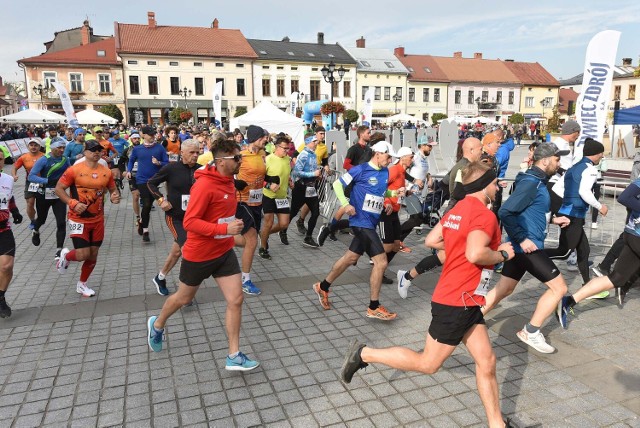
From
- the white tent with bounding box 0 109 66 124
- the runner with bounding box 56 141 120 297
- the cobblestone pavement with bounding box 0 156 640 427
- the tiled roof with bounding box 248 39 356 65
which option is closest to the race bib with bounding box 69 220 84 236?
the runner with bounding box 56 141 120 297

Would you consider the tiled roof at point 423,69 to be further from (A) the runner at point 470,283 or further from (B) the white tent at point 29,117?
(A) the runner at point 470,283

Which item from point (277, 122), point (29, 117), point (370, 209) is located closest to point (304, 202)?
point (370, 209)

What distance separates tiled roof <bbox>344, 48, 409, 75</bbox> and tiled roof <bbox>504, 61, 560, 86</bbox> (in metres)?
19.2

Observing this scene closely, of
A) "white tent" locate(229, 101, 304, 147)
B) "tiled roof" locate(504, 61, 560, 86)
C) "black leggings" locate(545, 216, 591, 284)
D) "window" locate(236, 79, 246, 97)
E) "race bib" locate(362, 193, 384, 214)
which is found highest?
"tiled roof" locate(504, 61, 560, 86)

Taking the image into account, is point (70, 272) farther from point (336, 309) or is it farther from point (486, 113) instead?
point (486, 113)

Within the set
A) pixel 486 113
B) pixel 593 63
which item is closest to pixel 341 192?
pixel 593 63

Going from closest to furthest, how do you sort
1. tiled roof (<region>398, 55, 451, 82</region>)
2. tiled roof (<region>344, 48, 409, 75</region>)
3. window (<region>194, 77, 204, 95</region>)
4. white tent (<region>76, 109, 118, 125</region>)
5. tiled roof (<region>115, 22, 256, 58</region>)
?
white tent (<region>76, 109, 118, 125</region>), tiled roof (<region>115, 22, 256, 58</region>), window (<region>194, 77, 204, 95</region>), tiled roof (<region>344, 48, 409, 75</region>), tiled roof (<region>398, 55, 451, 82</region>)

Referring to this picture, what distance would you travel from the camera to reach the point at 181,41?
5175 centimetres

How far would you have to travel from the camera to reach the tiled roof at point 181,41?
49781 millimetres

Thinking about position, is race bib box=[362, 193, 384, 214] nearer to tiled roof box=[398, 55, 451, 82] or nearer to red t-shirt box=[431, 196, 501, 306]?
→ red t-shirt box=[431, 196, 501, 306]

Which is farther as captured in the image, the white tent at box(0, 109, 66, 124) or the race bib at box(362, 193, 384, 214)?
the white tent at box(0, 109, 66, 124)

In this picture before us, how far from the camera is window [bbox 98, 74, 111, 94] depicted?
164 ft

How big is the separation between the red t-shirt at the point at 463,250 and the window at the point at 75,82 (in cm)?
5529

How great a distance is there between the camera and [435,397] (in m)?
3.55
